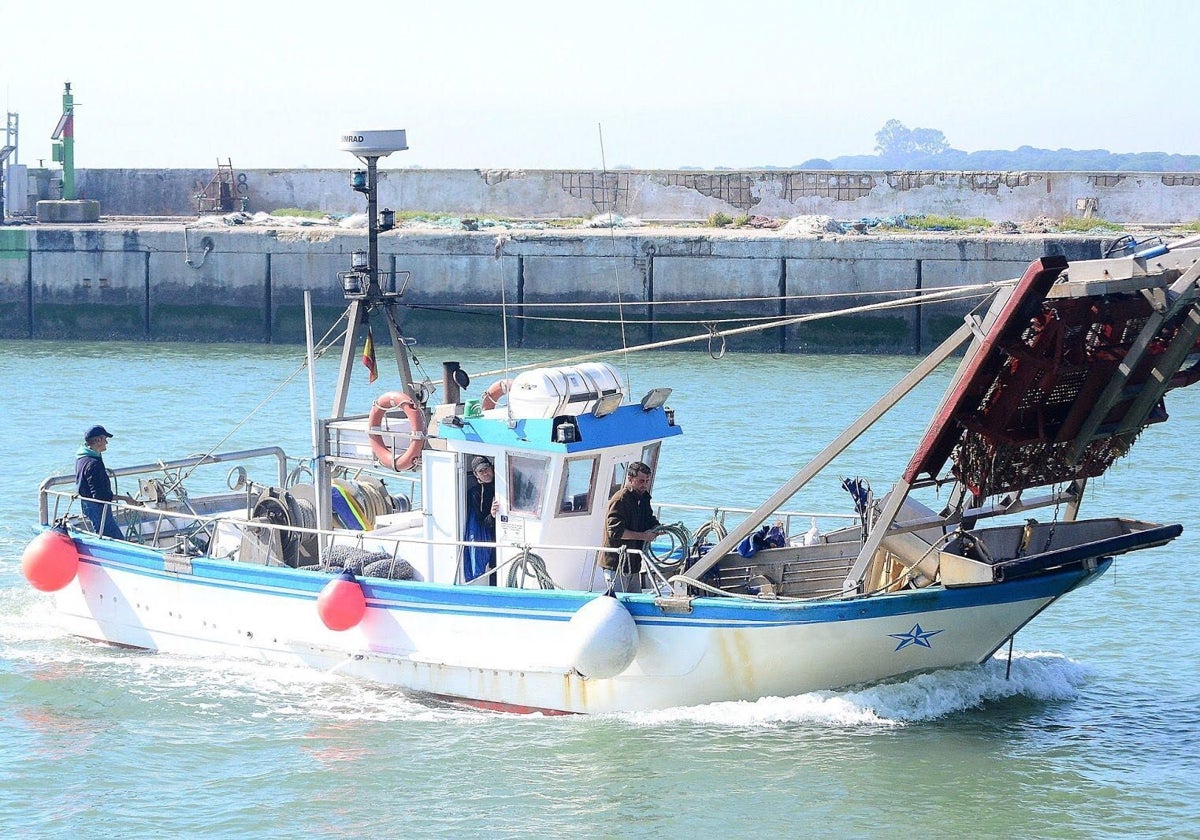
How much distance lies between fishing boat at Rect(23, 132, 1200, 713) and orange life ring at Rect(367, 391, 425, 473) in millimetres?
25

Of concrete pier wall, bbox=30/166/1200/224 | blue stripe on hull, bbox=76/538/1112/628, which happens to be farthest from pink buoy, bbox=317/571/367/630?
concrete pier wall, bbox=30/166/1200/224

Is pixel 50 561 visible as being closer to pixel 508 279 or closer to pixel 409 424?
pixel 409 424

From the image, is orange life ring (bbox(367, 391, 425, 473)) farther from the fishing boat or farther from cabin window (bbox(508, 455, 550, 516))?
cabin window (bbox(508, 455, 550, 516))

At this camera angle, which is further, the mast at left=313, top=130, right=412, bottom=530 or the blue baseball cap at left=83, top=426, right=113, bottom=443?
the blue baseball cap at left=83, top=426, right=113, bottom=443

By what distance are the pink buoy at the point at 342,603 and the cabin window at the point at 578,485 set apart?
162 centimetres

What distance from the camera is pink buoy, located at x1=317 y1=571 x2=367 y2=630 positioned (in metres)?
12.3

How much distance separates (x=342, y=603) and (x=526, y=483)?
63.2 inches

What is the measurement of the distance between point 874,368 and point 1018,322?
2119cm

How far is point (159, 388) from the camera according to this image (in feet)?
97.2

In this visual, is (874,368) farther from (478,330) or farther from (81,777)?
(81,777)

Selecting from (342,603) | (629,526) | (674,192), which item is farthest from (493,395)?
(674,192)

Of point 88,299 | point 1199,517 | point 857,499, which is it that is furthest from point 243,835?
point 88,299

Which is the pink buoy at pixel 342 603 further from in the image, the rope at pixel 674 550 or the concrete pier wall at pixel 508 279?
the concrete pier wall at pixel 508 279

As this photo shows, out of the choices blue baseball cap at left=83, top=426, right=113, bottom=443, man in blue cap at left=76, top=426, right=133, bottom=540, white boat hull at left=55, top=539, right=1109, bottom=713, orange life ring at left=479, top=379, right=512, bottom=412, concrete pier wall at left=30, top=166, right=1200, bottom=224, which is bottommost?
white boat hull at left=55, top=539, right=1109, bottom=713
